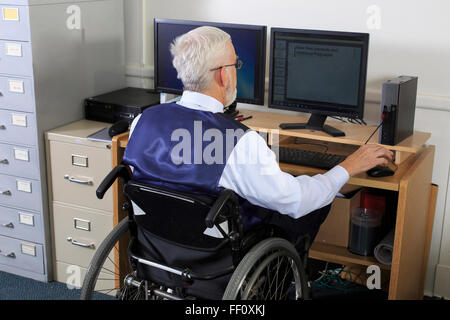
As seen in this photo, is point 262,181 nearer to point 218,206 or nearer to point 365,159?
point 218,206

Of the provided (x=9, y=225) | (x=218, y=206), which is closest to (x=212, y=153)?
(x=218, y=206)

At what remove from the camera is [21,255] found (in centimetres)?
→ 299

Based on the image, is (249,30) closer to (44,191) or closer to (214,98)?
(214,98)

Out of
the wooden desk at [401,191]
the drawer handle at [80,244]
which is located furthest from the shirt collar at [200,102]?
the drawer handle at [80,244]

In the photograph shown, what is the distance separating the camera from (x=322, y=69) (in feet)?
8.35

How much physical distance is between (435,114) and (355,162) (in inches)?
30.3

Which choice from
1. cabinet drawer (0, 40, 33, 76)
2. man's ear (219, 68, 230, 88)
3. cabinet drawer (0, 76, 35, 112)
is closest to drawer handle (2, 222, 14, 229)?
cabinet drawer (0, 76, 35, 112)

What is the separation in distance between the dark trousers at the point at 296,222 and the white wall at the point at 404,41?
792 mm

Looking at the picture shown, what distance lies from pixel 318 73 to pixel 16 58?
52.0 inches

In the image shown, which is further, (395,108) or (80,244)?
(80,244)

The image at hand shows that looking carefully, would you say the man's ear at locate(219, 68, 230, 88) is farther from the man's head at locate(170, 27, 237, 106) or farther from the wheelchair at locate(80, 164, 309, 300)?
the wheelchair at locate(80, 164, 309, 300)

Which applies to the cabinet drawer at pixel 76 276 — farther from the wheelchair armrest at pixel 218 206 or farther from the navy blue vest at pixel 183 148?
the wheelchair armrest at pixel 218 206

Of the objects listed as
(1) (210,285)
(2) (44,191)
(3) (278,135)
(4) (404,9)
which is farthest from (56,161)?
(4) (404,9)

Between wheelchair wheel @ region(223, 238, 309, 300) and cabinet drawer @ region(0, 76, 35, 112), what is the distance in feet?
4.50
